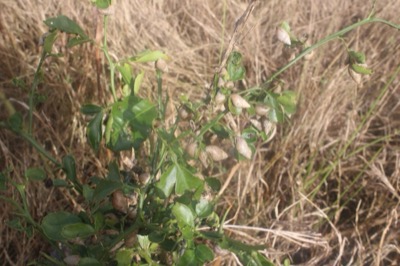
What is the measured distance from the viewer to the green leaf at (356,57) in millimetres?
1006

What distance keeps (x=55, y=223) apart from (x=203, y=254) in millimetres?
256

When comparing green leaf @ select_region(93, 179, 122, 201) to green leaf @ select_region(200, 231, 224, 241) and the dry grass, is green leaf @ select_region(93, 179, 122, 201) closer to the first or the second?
green leaf @ select_region(200, 231, 224, 241)

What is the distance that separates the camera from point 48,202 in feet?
5.17

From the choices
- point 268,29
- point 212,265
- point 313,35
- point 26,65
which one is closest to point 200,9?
point 268,29

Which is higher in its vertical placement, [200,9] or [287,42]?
[287,42]

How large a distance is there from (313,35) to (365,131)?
0.49m

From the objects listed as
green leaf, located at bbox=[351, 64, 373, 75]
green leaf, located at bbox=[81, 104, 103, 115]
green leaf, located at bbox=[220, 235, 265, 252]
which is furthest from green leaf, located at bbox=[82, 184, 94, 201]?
green leaf, located at bbox=[351, 64, 373, 75]

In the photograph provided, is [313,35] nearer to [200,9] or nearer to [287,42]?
[200,9]

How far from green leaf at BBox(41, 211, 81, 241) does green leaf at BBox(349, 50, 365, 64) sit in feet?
1.73

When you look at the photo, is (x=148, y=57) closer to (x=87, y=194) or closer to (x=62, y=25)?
(x=62, y=25)

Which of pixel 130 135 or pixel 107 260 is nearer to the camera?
pixel 130 135

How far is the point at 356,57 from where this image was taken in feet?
3.31

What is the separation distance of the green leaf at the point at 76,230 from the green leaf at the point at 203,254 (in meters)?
0.17

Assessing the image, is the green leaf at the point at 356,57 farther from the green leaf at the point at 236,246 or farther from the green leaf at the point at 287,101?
the green leaf at the point at 236,246
